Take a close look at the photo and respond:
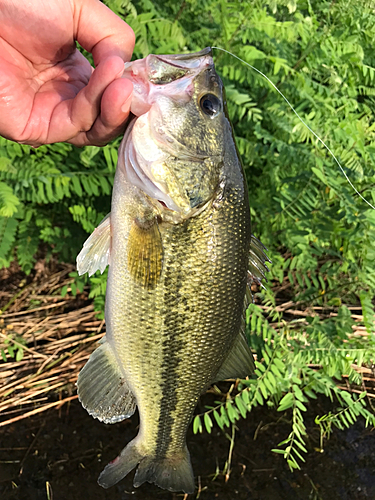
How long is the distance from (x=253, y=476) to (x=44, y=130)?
3341 millimetres

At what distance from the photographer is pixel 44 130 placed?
2117 mm

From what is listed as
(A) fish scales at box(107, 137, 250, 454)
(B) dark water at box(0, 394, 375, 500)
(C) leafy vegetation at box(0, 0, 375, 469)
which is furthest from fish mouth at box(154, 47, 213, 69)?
(B) dark water at box(0, 394, 375, 500)

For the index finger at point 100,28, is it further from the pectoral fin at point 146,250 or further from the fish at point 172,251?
the pectoral fin at point 146,250

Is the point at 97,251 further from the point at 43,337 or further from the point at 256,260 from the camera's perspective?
the point at 43,337

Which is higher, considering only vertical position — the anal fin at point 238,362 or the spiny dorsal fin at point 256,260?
the spiny dorsal fin at point 256,260

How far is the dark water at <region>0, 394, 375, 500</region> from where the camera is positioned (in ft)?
10.6

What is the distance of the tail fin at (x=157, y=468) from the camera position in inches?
86.7

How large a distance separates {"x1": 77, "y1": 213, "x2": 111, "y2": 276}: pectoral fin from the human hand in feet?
1.57

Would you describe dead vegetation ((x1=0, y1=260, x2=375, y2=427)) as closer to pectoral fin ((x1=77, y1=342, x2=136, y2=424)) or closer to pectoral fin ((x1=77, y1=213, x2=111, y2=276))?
pectoral fin ((x1=77, y1=342, x2=136, y2=424))

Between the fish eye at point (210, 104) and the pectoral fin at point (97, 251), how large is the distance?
0.73m

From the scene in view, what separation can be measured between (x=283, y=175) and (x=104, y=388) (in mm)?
2479

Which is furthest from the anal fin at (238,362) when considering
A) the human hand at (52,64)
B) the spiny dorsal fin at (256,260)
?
the human hand at (52,64)

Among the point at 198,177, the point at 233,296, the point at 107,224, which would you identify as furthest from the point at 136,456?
the point at 198,177

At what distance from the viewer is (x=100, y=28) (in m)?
1.96
